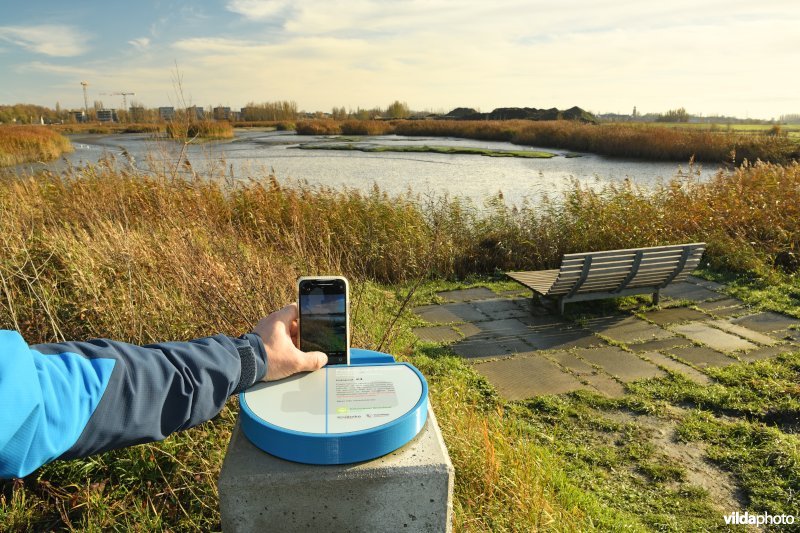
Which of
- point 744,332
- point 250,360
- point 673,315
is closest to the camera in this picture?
point 250,360

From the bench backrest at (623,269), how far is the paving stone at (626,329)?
359mm

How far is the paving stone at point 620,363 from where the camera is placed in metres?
4.66

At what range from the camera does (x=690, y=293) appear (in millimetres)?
6859

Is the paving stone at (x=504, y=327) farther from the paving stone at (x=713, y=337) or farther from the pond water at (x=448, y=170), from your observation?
the pond water at (x=448, y=170)

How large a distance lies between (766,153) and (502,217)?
15.8 metres

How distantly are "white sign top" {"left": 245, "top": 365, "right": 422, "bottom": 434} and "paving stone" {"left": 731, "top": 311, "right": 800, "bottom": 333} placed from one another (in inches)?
216

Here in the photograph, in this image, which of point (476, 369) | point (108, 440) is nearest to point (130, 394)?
point (108, 440)

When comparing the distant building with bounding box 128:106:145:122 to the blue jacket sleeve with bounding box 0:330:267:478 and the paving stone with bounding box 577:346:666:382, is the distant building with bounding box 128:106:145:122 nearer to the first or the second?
the paving stone with bounding box 577:346:666:382

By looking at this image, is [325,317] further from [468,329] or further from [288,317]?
[468,329]

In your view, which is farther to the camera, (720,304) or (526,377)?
(720,304)

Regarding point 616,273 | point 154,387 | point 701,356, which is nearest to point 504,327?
point 616,273

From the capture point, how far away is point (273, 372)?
1.52 meters

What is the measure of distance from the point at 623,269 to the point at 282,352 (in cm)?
521

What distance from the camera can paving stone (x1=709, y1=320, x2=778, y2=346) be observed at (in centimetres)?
532
